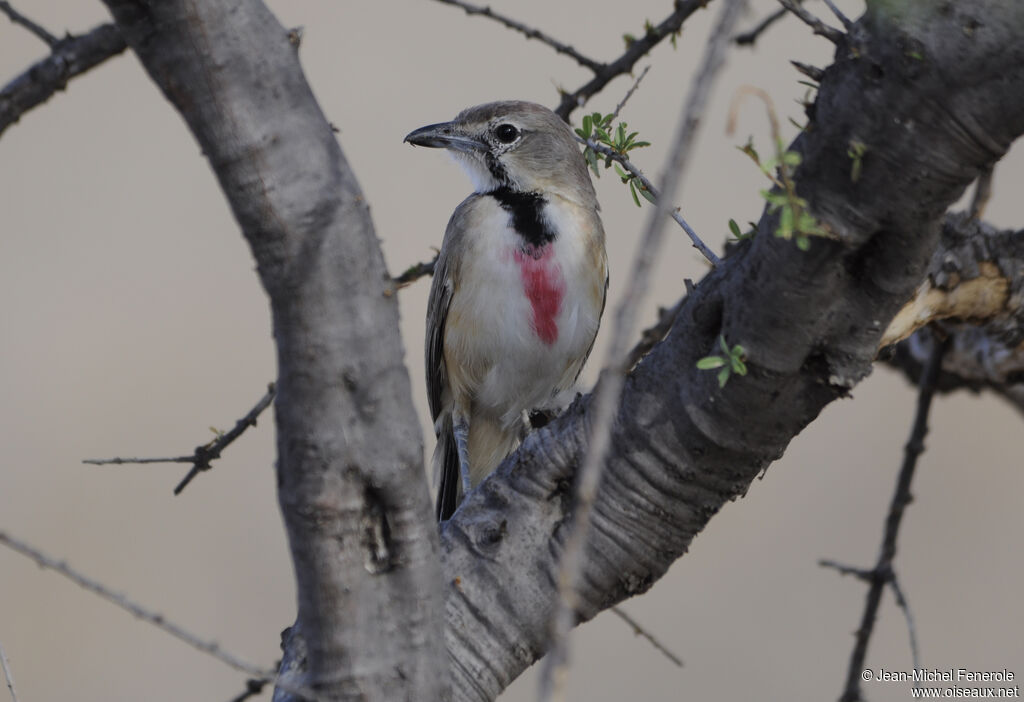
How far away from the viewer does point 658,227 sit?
123cm

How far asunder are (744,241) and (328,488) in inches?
36.3

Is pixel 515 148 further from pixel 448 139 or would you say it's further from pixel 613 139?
pixel 613 139

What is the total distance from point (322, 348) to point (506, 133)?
3.18 metres

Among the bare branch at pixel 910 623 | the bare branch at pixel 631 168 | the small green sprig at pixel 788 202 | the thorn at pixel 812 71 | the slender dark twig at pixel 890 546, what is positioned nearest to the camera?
the small green sprig at pixel 788 202

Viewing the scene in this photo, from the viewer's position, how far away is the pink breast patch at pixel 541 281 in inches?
183

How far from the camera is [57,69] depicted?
9.69 ft

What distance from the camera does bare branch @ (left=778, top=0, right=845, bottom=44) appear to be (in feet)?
6.15

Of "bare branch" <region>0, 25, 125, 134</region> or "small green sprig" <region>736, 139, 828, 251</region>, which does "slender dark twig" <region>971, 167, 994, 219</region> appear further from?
"bare branch" <region>0, 25, 125, 134</region>

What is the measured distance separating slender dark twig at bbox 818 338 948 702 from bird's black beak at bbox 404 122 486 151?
1.95 meters

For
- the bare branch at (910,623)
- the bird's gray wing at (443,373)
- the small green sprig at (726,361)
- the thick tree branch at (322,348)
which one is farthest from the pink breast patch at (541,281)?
the thick tree branch at (322,348)

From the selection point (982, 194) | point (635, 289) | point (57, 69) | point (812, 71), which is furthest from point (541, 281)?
point (635, 289)

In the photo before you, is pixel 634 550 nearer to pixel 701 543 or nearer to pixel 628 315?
pixel 628 315

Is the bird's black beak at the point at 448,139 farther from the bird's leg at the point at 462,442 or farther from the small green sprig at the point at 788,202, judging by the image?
the small green sprig at the point at 788,202

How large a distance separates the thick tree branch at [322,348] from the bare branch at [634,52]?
184 centimetres
